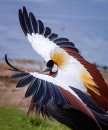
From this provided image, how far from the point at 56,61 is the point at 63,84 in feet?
1.33

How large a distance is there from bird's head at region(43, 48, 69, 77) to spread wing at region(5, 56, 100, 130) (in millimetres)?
281

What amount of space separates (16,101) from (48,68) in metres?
2.48

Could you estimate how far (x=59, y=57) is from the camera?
316 cm

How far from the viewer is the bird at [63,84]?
260 cm

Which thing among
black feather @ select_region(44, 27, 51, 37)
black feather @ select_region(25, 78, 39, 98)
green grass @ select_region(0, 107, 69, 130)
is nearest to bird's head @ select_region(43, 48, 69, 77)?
black feather @ select_region(44, 27, 51, 37)

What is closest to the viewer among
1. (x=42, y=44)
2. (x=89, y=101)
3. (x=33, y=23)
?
A: (x=89, y=101)

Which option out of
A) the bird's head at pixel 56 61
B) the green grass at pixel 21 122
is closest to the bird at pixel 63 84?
the bird's head at pixel 56 61

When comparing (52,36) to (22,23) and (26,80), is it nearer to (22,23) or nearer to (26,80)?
(22,23)

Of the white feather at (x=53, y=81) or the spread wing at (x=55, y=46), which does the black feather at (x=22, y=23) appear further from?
the white feather at (x=53, y=81)

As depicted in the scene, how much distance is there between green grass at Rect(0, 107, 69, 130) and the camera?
4170 mm

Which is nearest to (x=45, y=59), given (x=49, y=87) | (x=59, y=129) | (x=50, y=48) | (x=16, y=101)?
(x=50, y=48)

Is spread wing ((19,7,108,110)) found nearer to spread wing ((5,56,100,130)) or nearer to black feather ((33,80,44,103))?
spread wing ((5,56,100,130))

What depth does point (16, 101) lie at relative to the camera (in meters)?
5.47

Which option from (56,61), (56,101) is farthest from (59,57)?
(56,101)
